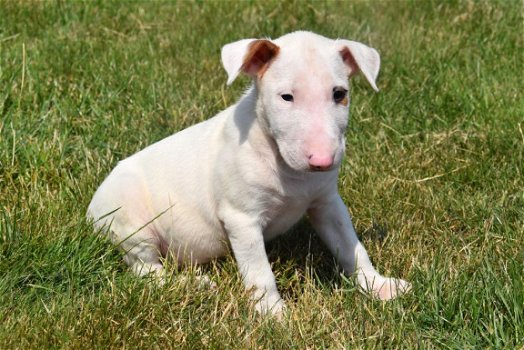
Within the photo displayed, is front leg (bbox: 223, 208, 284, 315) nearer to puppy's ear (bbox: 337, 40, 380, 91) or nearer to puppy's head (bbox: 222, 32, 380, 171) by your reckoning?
puppy's head (bbox: 222, 32, 380, 171)

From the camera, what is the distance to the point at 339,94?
3.67m

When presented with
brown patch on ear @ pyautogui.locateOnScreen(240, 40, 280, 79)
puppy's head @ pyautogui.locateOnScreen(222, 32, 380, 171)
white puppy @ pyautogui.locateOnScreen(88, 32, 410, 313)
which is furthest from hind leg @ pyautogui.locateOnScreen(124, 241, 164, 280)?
brown patch on ear @ pyautogui.locateOnScreen(240, 40, 280, 79)

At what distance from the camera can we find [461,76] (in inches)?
239

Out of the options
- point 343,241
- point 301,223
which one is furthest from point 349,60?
point 301,223

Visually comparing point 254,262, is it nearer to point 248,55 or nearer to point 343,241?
point 343,241

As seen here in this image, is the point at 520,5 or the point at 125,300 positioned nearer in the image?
the point at 125,300

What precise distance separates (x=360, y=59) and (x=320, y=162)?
25.9 inches

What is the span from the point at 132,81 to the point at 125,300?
261 centimetres

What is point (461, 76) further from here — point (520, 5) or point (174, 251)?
point (174, 251)

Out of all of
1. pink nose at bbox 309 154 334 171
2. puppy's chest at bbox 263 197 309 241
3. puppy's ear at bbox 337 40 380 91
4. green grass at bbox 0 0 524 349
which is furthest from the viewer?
puppy's chest at bbox 263 197 309 241

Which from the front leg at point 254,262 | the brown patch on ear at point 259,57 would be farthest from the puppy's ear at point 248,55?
the front leg at point 254,262

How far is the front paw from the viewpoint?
154 inches

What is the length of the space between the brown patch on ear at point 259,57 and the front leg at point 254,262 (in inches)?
25.2

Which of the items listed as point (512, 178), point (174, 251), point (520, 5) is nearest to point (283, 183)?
point (174, 251)
